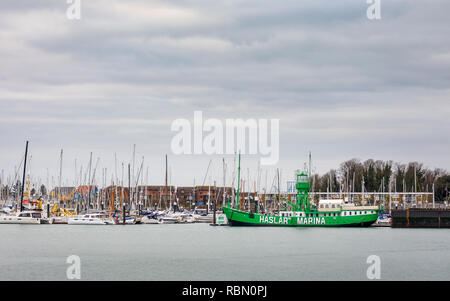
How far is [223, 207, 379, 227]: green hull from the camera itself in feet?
390

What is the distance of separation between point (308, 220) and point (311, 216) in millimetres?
989

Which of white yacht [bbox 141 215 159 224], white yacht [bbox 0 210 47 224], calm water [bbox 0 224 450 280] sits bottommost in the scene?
calm water [bbox 0 224 450 280]

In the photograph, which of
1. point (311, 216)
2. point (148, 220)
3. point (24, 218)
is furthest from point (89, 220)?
point (311, 216)

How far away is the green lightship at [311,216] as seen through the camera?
118750 mm

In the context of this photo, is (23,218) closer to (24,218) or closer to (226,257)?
(24,218)

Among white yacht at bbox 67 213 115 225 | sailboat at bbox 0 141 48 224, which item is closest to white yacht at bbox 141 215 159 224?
white yacht at bbox 67 213 115 225

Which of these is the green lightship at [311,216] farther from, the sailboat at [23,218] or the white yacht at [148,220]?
the sailboat at [23,218]

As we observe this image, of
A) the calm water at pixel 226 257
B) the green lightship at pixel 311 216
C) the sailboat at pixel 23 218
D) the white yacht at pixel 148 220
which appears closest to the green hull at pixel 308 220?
the green lightship at pixel 311 216

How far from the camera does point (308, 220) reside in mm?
119688

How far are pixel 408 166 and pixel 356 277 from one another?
139 m

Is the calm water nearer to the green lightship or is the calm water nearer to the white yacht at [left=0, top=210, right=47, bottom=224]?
the green lightship

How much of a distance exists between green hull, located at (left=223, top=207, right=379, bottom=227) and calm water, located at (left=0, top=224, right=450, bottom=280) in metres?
22.5
